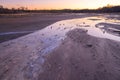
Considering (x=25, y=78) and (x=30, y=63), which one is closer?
(x=25, y=78)

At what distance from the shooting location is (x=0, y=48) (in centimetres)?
918

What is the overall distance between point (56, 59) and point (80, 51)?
1717mm

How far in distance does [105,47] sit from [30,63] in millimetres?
4559

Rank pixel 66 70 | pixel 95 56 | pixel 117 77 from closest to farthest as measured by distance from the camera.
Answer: pixel 117 77 → pixel 66 70 → pixel 95 56

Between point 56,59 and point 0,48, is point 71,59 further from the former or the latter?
point 0,48

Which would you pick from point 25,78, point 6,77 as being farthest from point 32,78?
point 6,77

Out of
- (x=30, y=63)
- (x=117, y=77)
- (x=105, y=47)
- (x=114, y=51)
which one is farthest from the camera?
(x=105, y=47)

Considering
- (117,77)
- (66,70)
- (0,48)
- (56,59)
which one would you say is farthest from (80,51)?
(0,48)

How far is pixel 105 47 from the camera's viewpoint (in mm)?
8883

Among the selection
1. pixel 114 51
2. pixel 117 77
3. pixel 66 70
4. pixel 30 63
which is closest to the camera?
pixel 117 77

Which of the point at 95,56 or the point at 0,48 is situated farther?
the point at 0,48

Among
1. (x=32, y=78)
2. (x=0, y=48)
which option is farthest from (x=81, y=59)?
(x=0, y=48)

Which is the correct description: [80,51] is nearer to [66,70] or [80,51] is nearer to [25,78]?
[66,70]

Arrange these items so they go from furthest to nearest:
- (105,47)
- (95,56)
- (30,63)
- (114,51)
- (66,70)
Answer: (105,47)
(114,51)
(95,56)
(30,63)
(66,70)
